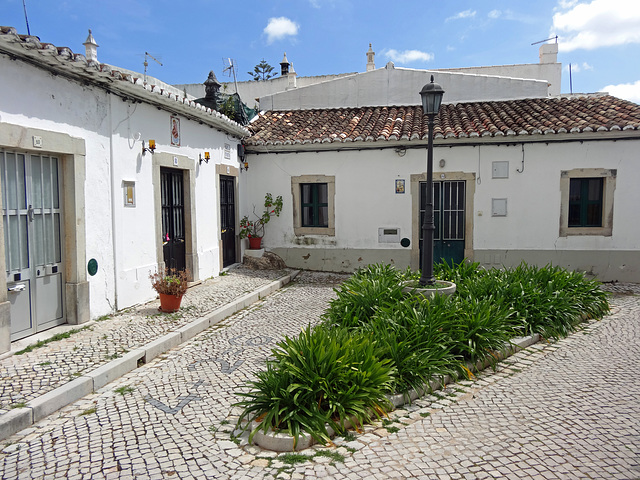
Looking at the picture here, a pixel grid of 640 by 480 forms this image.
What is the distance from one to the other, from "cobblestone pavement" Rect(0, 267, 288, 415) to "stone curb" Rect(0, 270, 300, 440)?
0.35 ft

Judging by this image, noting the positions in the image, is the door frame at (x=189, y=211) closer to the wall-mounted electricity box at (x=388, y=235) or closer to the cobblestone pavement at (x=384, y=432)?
the cobblestone pavement at (x=384, y=432)

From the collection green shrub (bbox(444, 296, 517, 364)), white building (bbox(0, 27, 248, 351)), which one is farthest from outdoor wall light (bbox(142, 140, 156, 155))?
green shrub (bbox(444, 296, 517, 364))

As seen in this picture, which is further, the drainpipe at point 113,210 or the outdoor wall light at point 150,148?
the outdoor wall light at point 150,148

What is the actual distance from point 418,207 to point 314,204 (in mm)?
2641

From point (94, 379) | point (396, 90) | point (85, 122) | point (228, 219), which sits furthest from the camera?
point (396, 90)

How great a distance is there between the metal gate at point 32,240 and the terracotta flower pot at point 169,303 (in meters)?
1.41

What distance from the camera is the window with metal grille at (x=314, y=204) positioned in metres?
12.3

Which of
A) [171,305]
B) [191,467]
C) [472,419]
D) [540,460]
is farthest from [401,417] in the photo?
[171,305]

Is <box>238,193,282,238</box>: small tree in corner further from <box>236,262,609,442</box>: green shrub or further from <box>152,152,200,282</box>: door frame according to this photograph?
<box>236,262,609,442</box>: green shrub

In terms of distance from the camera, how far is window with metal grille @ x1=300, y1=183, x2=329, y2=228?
1226 cm

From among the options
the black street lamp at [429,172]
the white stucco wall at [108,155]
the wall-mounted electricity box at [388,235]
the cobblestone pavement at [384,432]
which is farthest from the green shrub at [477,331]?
the wall-mounted electricity box at [388,235]

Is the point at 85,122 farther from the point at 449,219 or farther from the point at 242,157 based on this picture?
the point at 449,219

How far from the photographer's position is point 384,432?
3.92 meters

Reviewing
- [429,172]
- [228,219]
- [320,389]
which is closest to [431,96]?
[429,172]
